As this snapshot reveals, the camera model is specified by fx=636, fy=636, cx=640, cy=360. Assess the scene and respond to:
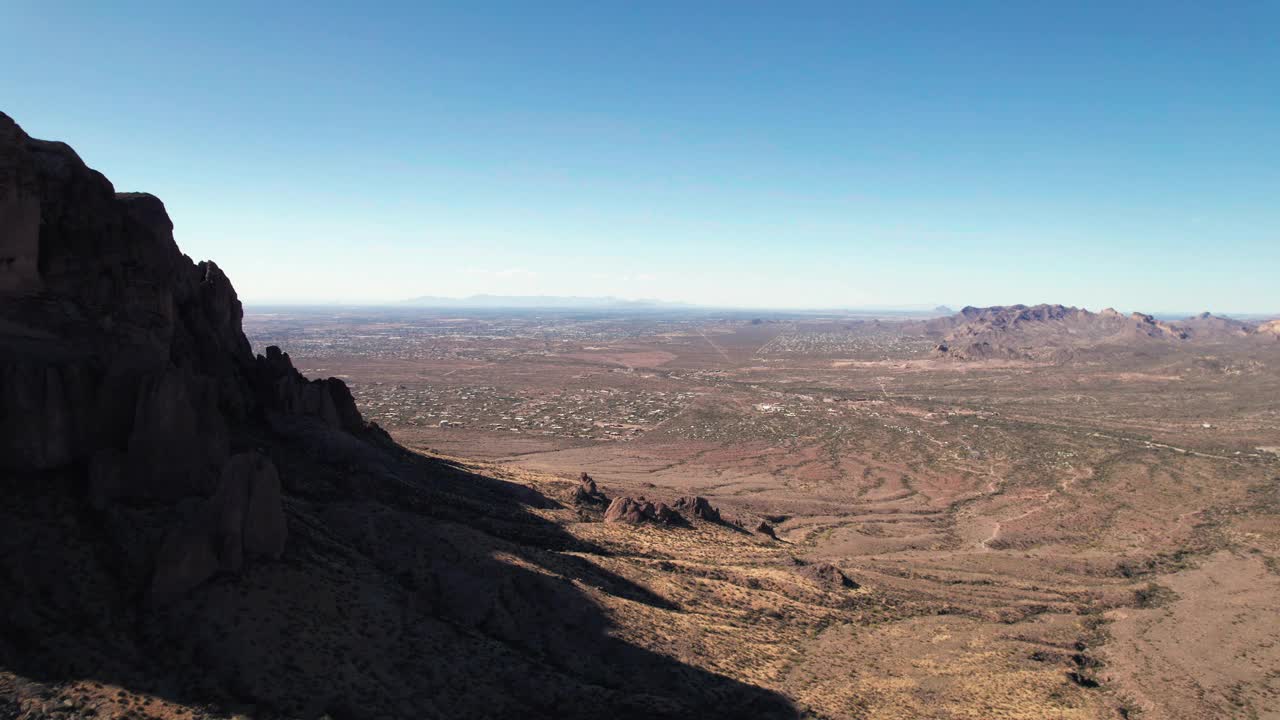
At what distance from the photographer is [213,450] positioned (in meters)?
20.0

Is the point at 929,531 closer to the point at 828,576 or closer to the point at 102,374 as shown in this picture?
the point at 828,576

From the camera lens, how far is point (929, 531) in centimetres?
4578

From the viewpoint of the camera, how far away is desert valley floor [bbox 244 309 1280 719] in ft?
79.9

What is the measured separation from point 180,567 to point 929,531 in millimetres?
44482

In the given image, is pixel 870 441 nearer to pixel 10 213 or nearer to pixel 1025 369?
pixel 10 213

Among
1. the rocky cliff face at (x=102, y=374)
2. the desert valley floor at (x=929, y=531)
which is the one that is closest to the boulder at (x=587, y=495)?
the desert valley floor at (x=929, y=531)

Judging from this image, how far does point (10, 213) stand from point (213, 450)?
8492mm

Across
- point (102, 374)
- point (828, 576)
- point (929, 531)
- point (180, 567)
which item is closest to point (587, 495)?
point (828, 576)

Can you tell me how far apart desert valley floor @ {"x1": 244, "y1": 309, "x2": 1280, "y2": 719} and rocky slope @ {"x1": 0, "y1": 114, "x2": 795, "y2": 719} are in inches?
173

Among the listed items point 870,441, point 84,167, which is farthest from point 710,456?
point 84,167

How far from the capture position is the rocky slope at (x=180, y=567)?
1484 centimetres

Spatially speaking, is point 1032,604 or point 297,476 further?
point 1032,604

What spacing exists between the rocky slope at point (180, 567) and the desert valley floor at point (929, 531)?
14.4 feet

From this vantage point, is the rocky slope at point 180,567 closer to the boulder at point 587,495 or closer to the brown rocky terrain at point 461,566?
the brown rocky terrain at point 461,566
